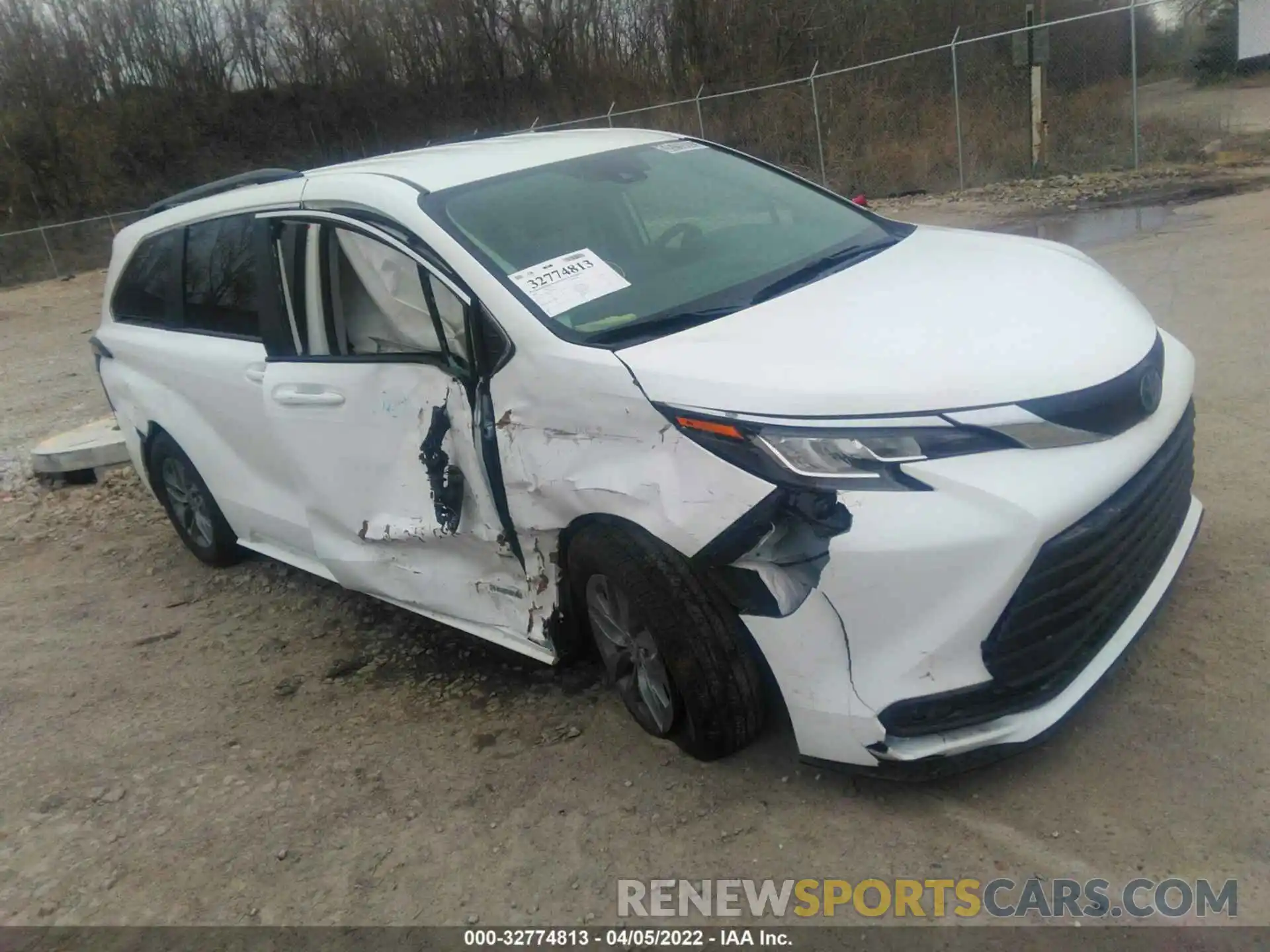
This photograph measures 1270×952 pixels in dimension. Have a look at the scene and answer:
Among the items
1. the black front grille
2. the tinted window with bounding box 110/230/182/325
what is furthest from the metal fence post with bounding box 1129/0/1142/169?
the black front grille

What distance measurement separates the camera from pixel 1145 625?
114 inches

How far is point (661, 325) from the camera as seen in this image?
3.06m

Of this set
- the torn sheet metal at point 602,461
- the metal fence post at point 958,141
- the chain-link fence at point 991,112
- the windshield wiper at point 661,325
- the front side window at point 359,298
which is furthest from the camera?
the chain-link fence at point 991,112

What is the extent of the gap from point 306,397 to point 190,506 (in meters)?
1.83

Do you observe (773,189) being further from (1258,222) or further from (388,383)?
(1258,222)

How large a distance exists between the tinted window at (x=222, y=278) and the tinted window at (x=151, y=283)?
0.17 metres

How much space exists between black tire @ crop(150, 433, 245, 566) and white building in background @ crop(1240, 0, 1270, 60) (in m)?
19.8

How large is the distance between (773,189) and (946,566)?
2.21 metres

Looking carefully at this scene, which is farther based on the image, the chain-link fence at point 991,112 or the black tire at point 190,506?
the chain-link fence at point 991,112

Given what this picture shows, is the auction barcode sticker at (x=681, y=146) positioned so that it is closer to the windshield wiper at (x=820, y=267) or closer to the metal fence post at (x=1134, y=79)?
the windshield wiper at (x=820, y=267)

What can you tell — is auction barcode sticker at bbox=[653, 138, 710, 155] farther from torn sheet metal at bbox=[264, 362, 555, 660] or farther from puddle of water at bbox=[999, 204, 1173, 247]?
puddle of water at bbox=[999, 204, 1173, 247]

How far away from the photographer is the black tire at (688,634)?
107 inches

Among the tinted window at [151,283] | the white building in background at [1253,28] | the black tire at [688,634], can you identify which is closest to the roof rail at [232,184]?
the tinted window at [151,283]
